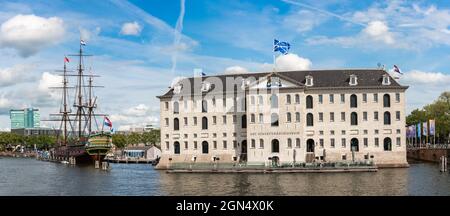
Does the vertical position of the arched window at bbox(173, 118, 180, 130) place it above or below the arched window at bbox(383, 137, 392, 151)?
above

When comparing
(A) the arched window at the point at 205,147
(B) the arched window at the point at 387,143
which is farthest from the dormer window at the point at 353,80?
(A) the arched window at the point at 205,147

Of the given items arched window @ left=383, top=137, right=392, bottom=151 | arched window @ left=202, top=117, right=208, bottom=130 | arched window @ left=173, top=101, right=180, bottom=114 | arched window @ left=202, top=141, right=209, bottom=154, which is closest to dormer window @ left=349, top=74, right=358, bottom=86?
arched window @ left=383, top=137, right=392, bottom=151

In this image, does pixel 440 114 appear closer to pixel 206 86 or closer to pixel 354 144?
pixel 354 144

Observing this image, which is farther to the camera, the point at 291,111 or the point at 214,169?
the point at 291,111

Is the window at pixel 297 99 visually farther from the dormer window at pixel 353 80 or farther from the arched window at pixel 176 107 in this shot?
the arched window at pixel 176 107

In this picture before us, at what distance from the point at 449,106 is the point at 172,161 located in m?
67.8

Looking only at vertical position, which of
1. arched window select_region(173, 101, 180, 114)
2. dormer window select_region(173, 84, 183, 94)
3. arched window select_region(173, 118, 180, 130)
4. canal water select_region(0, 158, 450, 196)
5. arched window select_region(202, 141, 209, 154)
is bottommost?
canal water select_region(0, 158, 450, 196)

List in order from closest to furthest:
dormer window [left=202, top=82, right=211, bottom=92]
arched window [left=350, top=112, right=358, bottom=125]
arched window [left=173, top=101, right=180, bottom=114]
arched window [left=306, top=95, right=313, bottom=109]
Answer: arched window [left=350, top=112, right=358, bottom=125] → arched window [left=306, top=95, right=313, bottom=109] → dormer window [left=202, top=82, right=211, bottom=92] → arched window [left=173, top=101, right=180, bottom=114]

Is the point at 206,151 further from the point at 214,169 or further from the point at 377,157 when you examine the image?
the point at 377,157

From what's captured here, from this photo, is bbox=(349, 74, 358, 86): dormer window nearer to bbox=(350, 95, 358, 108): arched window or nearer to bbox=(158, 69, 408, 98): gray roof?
bbox=(158, 69, 408, 98): gray roof

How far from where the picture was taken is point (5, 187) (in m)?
58.0

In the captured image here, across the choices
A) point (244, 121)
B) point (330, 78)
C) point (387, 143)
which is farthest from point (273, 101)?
point (387, 143)

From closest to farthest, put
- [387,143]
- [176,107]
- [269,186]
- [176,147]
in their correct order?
[269,186] < [387,143] < [176,147] < [176,107]
